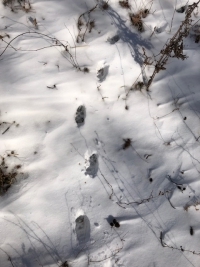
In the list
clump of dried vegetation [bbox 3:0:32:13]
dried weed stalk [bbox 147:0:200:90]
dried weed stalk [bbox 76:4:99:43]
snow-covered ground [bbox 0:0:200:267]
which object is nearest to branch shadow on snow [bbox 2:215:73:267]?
snow-covered ground [bbox 0:0:200:267]

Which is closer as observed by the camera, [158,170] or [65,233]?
[65,233]

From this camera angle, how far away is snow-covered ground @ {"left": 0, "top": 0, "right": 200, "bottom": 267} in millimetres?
2121

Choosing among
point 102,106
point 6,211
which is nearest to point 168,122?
point 102,106

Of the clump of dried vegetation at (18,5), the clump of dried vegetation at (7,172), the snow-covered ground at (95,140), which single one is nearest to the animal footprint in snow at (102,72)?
the snow-covered ground at (95,140)

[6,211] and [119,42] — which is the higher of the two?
[119,42]

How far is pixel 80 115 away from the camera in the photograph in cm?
232

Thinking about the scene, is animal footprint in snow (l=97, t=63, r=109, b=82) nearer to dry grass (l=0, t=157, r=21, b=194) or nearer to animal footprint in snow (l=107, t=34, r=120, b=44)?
animal footprint in snow (l=107, t=34, r=120, b=44)

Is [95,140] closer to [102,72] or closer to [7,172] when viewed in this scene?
[102,72]

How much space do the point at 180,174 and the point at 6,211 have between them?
1568mm

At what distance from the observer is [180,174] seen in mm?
2305

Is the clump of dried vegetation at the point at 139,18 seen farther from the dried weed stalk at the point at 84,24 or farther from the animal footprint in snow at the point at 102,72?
the animal footprint in snow at the point at 102,72

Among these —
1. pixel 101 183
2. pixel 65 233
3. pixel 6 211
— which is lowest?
pixel 65 233

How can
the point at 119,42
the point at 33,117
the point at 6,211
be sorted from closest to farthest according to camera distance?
1. the point at 6,211
2. the point at 33,117
3. the point at 119,42

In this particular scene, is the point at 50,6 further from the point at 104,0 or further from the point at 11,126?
the point at 11,126
